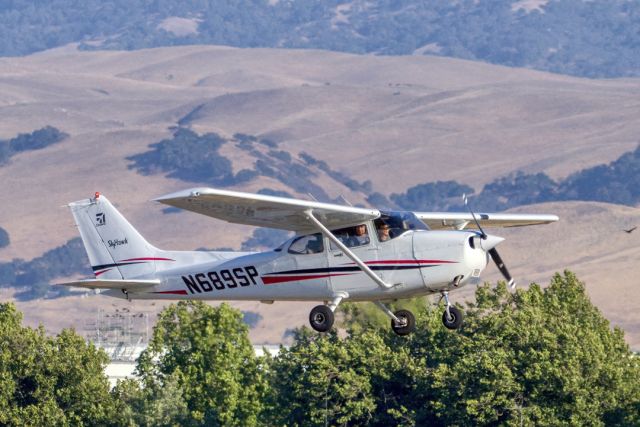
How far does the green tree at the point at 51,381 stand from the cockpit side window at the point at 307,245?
45.1m

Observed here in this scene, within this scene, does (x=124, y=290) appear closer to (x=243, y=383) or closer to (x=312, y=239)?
(x=312, y=239)

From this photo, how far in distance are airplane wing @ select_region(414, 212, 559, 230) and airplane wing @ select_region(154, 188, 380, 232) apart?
2175 millimetres

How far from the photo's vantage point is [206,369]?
78562 mm

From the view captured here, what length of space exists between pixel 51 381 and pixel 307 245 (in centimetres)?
4731

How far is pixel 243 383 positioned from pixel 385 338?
813 cm

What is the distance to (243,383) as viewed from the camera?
261ft

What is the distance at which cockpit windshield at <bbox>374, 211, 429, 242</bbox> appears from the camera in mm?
32625

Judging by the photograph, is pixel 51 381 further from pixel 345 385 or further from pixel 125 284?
pixel 125 284

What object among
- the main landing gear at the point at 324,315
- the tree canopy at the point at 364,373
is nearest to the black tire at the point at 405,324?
the main landing gear at the point at 324,315

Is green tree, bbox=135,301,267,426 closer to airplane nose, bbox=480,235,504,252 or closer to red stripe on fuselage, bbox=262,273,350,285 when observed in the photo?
red stripe on fuselage, bbox=262,273,350,285

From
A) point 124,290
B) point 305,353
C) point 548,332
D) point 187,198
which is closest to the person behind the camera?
point 187,198

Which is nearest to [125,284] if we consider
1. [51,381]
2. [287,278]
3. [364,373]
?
[287,278]

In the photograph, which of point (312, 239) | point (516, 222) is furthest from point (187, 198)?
point (516, 222)

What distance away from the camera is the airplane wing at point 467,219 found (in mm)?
35500
